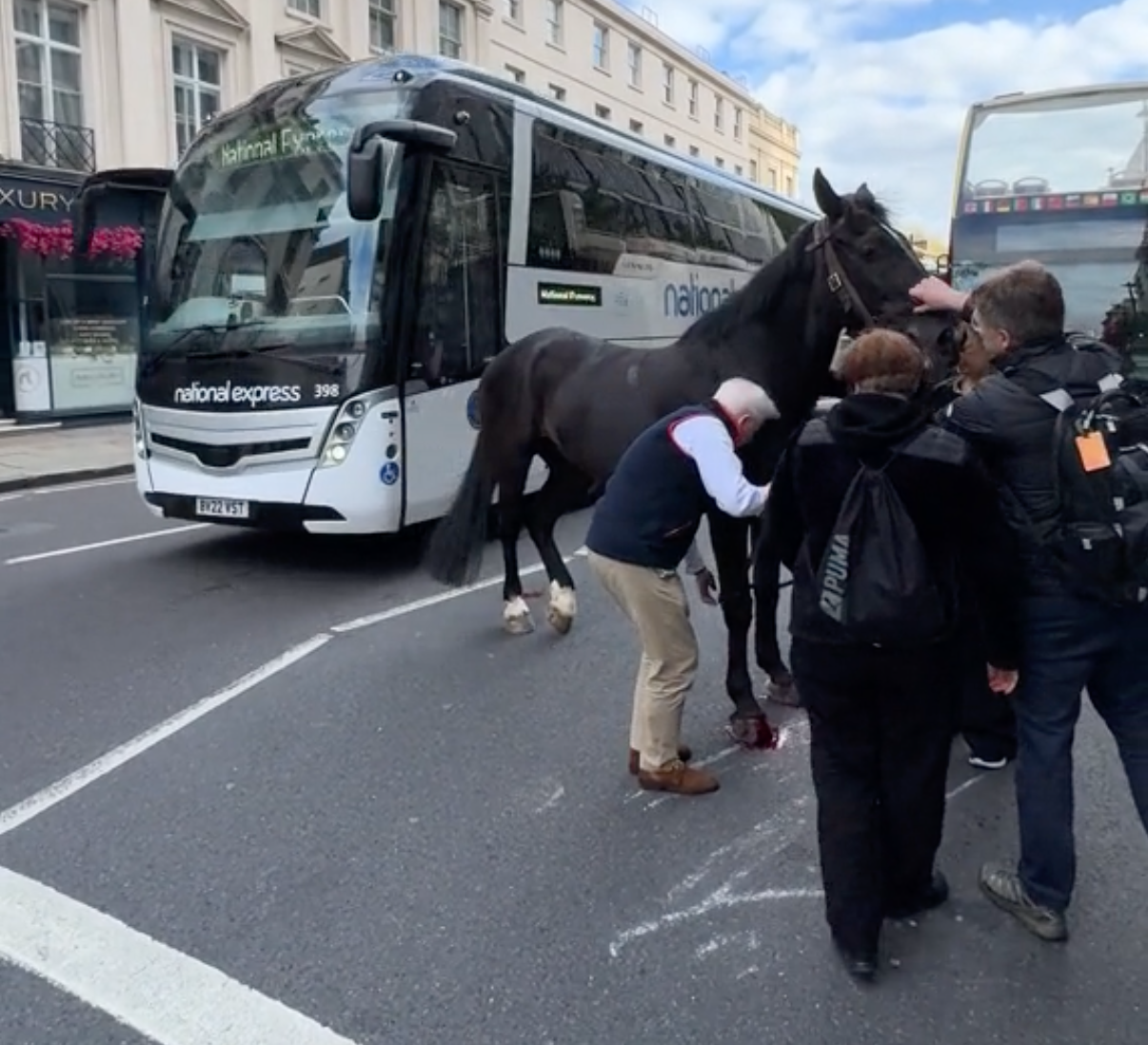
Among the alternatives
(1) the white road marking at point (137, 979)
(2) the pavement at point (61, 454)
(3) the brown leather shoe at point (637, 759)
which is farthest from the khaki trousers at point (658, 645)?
(2) the pavement at point (61, 454)

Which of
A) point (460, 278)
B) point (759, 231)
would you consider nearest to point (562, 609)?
point (460, 278)

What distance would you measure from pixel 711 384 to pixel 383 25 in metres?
24.7

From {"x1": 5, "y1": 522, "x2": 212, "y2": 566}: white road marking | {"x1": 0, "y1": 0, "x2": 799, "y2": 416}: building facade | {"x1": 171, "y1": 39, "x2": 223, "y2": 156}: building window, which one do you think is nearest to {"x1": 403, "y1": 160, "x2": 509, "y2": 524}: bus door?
{"x1": 5, "y1": 522, "x2": 212, "y2": 566}: white road marking

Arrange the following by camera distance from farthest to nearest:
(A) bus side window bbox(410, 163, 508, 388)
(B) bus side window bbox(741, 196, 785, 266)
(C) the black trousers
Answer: (B) bus side window bbox(741, 196, 785, 266) → (A) bus side window bbox(410, 163, 508, 388) → (C) the black trousers

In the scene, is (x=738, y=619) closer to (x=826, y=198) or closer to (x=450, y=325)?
(x=826, y=198)

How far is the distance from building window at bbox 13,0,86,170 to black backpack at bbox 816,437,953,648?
1885 centimetres

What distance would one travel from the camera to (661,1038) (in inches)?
105

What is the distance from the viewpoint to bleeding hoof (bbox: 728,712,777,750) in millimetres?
4516

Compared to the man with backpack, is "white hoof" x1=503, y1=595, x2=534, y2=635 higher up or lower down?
lower down

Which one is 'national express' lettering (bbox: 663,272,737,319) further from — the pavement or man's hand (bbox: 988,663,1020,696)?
man's hand (bbox: 988,663,1020,696)

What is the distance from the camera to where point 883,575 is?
9.16 feet

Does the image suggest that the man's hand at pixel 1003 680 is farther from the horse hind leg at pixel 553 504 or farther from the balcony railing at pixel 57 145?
the balcony railing at pixel 57 145

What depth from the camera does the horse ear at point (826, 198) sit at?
484 centimetres

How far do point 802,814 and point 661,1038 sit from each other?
1.41m
